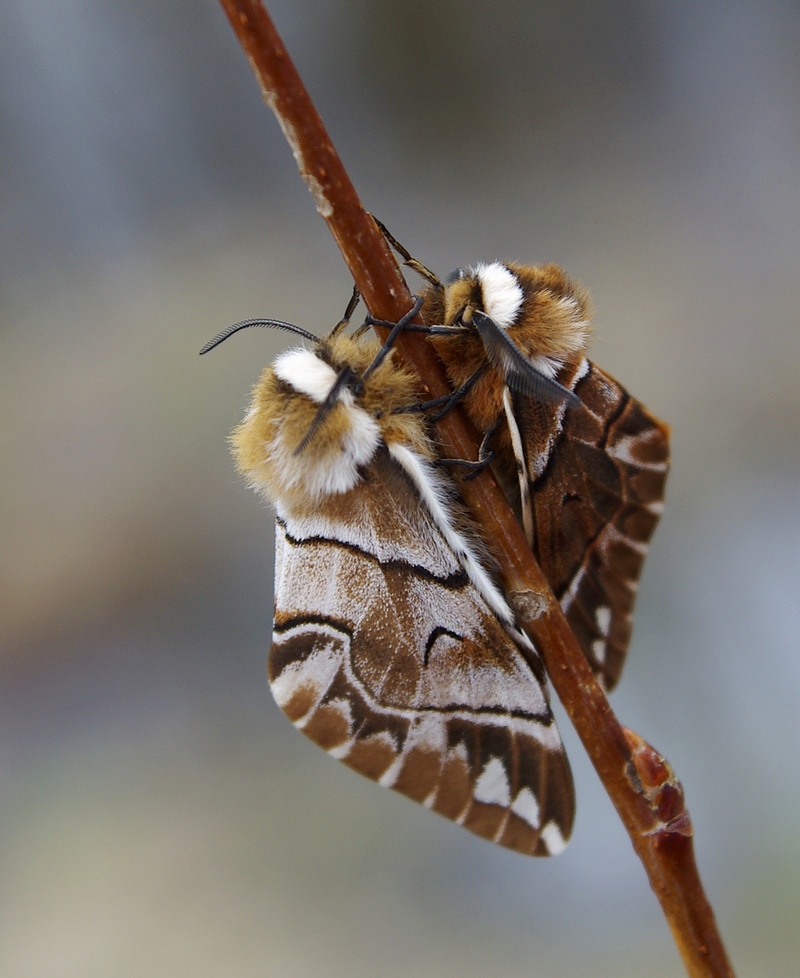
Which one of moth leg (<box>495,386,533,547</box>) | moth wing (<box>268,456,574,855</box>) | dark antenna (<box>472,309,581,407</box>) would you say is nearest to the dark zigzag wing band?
moth wing (<box>268,456,574,855</box>)

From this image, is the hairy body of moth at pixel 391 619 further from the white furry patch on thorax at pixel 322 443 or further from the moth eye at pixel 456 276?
the moth eye at pixel 456 276

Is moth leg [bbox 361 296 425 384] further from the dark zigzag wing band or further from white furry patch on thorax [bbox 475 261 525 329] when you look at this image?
the dark zigzag wing band

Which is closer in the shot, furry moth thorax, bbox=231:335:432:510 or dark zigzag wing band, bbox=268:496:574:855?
furry moth thorax, bbox=231:335:432:510

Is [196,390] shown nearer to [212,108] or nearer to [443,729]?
[212,108]

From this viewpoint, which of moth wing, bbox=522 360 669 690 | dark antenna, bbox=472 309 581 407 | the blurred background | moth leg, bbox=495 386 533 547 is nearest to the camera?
dark antenna, bbox=472 309 581 407

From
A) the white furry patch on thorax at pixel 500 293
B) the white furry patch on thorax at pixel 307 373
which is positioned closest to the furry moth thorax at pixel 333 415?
the white furry patch on thorax at pixel 307 373

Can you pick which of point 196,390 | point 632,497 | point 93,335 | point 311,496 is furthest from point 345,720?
point 93,335

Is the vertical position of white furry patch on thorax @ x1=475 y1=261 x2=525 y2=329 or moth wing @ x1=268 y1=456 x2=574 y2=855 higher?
white furry patch on thorax @ x1=475 y1=261 x2=525 y2=329
